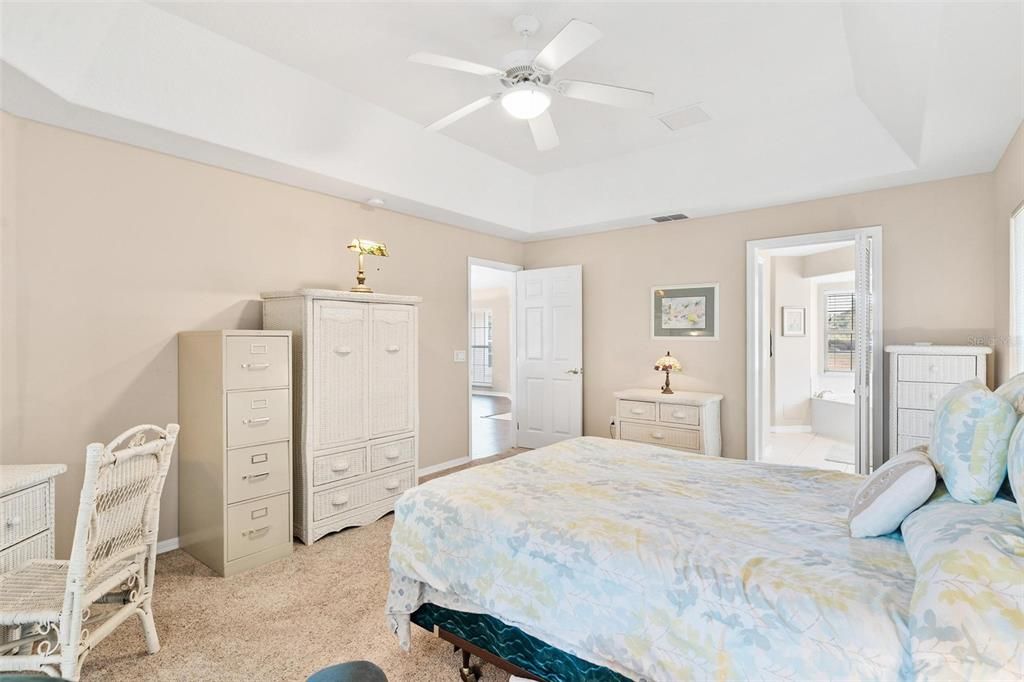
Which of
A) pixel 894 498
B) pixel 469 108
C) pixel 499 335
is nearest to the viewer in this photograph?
pixel 894 498

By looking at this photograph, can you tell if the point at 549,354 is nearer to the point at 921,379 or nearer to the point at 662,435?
the point at 662,435

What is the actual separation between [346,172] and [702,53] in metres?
2.51

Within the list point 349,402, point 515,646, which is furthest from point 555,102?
point 515,646

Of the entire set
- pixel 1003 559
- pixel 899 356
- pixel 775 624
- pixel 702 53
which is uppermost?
pixel 702 53

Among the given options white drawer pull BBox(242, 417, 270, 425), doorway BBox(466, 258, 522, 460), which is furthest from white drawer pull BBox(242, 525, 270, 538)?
doorway BBox(466, 258, 522, 460)

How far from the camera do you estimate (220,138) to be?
299 cm

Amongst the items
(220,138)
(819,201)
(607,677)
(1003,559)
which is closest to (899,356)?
(819,201)

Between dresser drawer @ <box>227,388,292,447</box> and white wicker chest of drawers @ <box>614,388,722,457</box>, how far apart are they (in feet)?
9.85

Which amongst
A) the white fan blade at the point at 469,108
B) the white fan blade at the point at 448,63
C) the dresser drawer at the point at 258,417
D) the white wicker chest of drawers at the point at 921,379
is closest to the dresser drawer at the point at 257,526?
the dresser drawer at the point at 258,417

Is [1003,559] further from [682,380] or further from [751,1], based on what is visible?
[682,380]

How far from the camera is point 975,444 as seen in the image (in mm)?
1445

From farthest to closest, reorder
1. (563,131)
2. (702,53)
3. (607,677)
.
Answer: (563,131)
(702,53)
(607,677)

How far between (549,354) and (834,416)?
4059 mm

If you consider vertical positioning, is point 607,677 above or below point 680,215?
below
